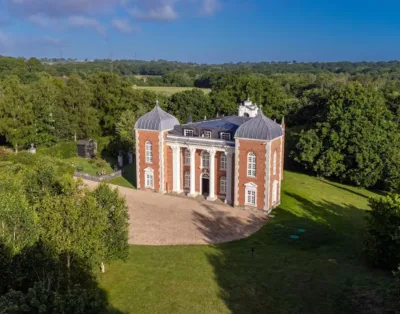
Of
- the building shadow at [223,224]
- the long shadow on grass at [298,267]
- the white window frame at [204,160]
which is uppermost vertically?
the white window frame at [204,160]

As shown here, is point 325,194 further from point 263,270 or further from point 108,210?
point 108,210

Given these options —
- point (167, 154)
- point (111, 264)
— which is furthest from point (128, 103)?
point (111, 264)

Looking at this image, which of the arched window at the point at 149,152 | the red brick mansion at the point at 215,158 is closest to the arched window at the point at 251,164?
the red brick mansion at the point at 215,158

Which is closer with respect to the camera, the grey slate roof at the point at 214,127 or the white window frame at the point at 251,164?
the white window frame at the point at 251,164

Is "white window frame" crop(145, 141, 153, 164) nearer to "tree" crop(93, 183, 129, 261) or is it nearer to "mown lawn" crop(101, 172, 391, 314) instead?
"mown lawn" crop(101, 172, 391, 314)

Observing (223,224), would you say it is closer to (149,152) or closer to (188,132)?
(188,132)

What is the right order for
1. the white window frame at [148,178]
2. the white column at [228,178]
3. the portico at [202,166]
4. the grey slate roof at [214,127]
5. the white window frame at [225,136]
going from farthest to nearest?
the white window frame at [148,178] → the grey slate roof at [214,127] → the portico at [202,166] → the white window frame at [225,136] → the white column at [228,178]

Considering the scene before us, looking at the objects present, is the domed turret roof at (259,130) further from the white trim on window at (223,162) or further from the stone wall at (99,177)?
the stone wall at (99,177)

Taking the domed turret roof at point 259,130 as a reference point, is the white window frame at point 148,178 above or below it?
below

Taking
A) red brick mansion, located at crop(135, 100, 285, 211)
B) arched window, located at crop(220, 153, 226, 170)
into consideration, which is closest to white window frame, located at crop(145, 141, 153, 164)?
red brick mansion, located at crop(135, 100, 285, 211)
